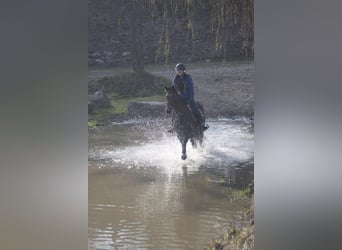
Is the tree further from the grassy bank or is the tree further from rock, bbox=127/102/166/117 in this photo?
rock, bbox=127/102/166/117

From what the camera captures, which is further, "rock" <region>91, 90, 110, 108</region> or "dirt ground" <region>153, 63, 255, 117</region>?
"rock" <region>91, 90, 110, 108</region>

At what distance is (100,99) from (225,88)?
0.80 m

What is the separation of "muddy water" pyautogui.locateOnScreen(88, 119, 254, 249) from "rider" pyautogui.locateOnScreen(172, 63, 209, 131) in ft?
0.33

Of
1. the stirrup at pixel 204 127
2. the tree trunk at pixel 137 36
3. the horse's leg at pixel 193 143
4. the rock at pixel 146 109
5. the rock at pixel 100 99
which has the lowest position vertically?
the horse's leg at pixel 193 143

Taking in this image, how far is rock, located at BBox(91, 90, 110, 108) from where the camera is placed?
3.10 m

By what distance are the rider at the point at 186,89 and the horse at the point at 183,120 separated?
19 mm

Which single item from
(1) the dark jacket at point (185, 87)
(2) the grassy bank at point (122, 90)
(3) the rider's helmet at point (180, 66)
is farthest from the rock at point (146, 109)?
(3) the rider's helmet at point (180, 66)

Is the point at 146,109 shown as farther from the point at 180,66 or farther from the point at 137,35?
the point at 137,35

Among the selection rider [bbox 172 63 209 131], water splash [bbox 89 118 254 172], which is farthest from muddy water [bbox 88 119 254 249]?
rider [bbox 172 63 209 131]

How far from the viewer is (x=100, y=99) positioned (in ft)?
10.2

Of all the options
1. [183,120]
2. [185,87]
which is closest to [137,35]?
[185,87]

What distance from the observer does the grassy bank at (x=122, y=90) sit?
3.06 m

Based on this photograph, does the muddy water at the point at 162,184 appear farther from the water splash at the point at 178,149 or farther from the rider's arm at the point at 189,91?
the rider's arm at the point at 189,91
